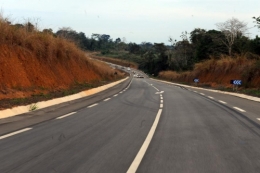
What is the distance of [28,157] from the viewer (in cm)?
750

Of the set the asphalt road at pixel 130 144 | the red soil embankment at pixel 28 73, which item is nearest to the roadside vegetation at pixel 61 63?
the red soil embankment at pixel 28 73

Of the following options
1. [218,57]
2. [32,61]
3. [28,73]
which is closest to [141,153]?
[28,73]

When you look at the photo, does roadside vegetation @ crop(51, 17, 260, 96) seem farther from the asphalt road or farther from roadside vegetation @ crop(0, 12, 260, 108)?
the asphalt road

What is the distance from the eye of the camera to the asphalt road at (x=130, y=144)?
6832 millimetres

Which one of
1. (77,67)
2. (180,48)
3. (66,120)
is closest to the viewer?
(66,120)

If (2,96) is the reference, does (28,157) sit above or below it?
above

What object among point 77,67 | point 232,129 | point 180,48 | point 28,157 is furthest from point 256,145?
point 180,48

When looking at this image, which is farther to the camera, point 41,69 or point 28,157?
point 41,69

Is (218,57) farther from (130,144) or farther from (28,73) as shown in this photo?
(130,144)

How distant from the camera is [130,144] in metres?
8.85

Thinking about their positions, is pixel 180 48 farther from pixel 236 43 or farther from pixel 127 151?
pixel 127 151

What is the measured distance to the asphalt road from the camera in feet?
22.4

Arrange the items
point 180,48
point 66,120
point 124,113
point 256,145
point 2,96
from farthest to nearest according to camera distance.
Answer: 1. point 180,48
2. point 2,96
3. point 124,113
4. point 66,120
5. point 256,145

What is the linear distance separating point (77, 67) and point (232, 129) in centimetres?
3033
